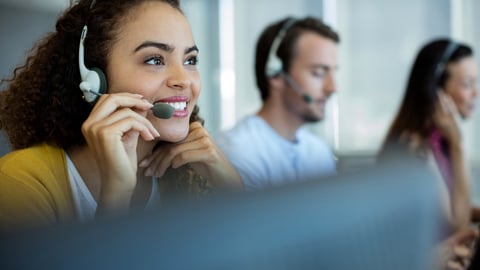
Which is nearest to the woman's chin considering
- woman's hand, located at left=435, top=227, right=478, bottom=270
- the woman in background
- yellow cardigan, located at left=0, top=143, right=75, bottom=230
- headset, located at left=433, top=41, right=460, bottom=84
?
yellow cardigan, located at left=0, top=143, right=75, bottom=230

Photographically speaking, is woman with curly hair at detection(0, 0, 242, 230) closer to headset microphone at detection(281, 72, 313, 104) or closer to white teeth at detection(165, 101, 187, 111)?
white teeth at detection(165, 101, 187, 111)

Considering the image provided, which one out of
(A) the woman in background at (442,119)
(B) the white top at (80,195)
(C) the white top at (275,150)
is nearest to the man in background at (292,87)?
(C) the white top at (275,150)

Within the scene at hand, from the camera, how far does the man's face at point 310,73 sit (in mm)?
1594

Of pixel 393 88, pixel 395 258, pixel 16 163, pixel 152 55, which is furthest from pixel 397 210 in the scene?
pixel 393 88

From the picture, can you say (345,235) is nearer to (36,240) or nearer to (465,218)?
(36,240)

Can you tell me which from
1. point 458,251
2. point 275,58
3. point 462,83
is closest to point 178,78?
point 458,251

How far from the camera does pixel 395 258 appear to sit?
0.32 meters

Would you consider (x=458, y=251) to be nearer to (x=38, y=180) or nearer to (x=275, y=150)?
(x=275, y=150)

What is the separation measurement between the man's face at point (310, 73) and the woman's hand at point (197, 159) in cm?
93

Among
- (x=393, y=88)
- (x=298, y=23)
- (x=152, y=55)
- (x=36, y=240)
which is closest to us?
(x=36, y=240)

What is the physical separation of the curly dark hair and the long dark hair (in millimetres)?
1205

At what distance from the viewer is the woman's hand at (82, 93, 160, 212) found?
52cm

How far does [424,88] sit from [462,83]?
17 cm

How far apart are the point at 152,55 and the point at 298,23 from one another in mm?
1130
